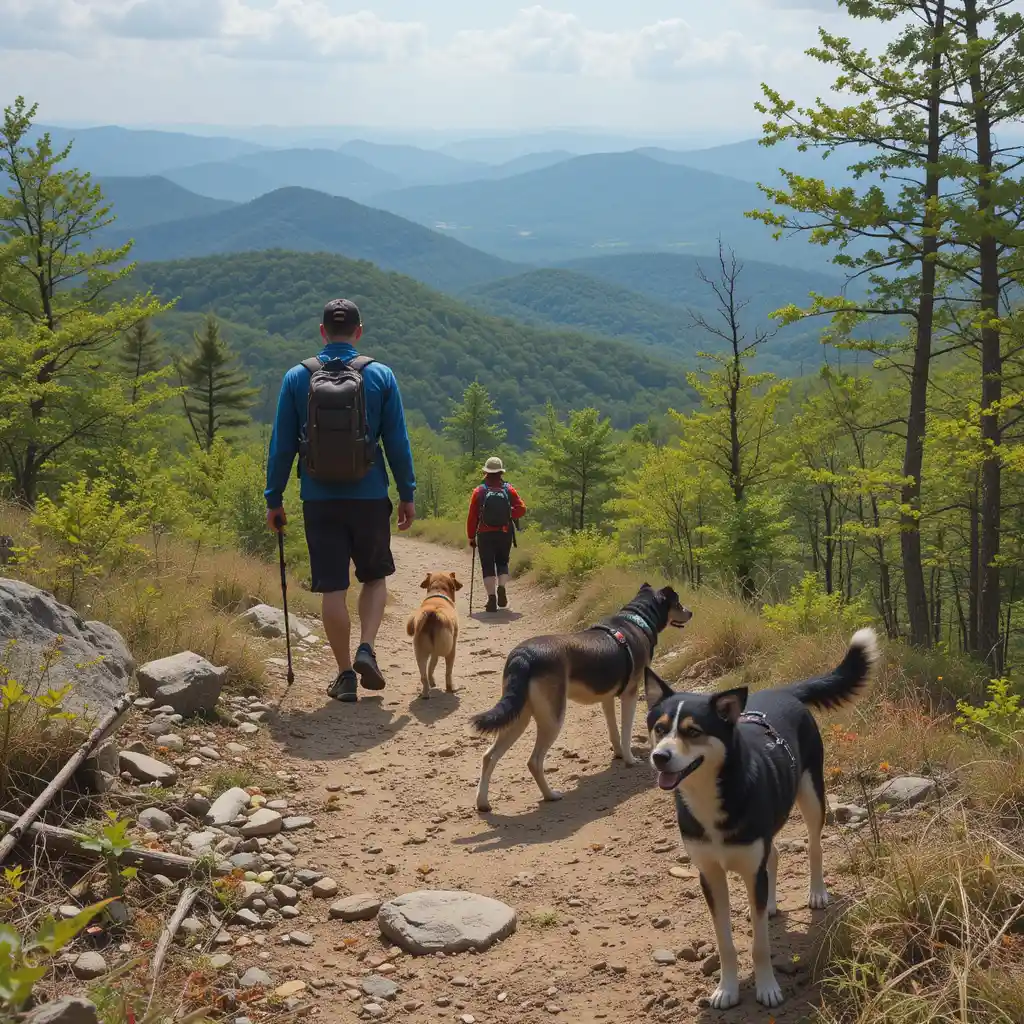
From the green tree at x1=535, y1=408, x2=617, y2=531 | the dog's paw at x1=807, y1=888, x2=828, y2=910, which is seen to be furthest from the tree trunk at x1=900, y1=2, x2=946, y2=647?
the green tree at x1=535, y1=408, x2=617, y2=531

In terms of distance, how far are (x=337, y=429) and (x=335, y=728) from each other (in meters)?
2.18

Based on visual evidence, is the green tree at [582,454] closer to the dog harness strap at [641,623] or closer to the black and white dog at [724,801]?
the dog harness strap at [641,623]

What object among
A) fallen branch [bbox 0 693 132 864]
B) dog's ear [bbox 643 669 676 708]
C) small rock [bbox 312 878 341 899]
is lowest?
small rock [bbox 312 878 341 899]

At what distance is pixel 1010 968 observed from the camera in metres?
3.01

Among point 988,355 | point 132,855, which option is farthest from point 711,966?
point 988,355

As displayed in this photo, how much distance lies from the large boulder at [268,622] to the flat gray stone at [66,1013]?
5947mm

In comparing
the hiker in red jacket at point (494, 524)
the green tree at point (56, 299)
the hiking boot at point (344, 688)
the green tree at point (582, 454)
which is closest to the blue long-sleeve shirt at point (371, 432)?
the hiking boot at point (344, 688)

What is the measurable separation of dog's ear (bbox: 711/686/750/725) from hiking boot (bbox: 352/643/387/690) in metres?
4.08

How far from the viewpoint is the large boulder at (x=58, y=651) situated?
4828 millimetres

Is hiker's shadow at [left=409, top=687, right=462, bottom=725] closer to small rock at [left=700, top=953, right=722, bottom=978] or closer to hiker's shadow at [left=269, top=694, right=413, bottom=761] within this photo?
hiker's shadow at [left=269, top=694, right=413, bottom=761]

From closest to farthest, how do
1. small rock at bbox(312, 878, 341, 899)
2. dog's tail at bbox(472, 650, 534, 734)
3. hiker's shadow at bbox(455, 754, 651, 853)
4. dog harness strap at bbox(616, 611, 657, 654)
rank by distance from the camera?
small rock at bbox(312, 878, 341, 899)
hiker's shadow at bbox(455, 754, 651, 853)
dog's tail at bbox(472, 650, 534, 734)
dog harness strap at bbox(616, 611, 657, 654)

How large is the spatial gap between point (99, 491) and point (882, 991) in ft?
22.3

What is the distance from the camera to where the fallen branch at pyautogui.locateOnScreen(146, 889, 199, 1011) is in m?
3.30

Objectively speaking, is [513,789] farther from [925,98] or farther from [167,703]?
[925,98]
